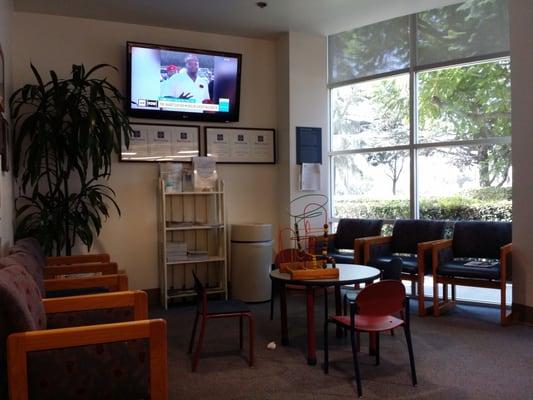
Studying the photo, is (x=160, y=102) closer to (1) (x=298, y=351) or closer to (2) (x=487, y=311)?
(1) (x=298, y=351)

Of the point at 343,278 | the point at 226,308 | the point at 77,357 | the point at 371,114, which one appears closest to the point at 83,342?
the point at 77,357

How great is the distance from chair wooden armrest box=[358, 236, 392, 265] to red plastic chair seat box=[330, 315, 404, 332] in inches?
69.8

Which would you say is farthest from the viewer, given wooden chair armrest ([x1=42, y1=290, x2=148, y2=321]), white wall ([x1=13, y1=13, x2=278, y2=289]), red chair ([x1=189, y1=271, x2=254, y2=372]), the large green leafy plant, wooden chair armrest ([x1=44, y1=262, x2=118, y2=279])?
white wall ([x1=13, y1=13, x2=278, y2=289])

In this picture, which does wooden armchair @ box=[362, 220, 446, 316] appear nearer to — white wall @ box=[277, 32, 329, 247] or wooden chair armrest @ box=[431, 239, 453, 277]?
wooden chair armrest @ box=[431, 239, 453, 277]

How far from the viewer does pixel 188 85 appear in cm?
509

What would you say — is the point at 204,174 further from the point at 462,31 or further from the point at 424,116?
the point at 462,31

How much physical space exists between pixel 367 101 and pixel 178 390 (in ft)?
13.1

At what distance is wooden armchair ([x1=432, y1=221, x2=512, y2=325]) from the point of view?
4.06m

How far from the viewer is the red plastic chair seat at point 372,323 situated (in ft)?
9.10

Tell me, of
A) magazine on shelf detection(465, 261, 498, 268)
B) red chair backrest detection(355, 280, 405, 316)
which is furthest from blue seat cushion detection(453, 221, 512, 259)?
red chair backrest detection(355, 280, 405, 316)

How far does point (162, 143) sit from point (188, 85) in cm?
70

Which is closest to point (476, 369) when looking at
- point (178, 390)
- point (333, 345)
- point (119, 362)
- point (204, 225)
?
point (333, 345)

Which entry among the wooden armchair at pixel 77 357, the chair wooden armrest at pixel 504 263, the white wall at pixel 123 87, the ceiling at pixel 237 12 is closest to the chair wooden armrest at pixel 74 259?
the white wall at pixel 123 87

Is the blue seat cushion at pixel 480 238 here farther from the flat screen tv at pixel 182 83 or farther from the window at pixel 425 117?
the flat screen tv at pixel 182 83
